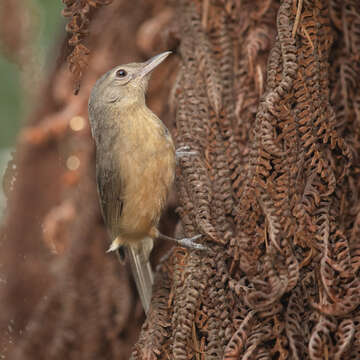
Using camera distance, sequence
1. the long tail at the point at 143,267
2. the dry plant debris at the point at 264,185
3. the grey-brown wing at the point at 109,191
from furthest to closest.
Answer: the grey-brown wing at the point at 109,191
the long tail at the point at 143,267
the dry plant debris at the point at 264,185

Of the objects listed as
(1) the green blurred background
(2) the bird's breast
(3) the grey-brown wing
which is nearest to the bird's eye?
(2) the bird's breast

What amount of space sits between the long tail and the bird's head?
2.73 feet

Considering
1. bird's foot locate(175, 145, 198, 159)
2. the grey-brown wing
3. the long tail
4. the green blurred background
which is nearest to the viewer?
bird's foot locate(175, 145, 198, 159)

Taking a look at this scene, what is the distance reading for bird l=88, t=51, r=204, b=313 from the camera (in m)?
3.11

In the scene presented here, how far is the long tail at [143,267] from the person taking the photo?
3170mm

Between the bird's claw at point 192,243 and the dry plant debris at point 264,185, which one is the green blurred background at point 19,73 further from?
the bird's claw at point 192,243

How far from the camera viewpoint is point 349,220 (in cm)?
245

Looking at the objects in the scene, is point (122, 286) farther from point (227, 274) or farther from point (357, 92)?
point (357, 92)

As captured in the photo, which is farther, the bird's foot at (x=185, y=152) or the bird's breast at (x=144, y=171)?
the bird's breast at (x=144, y=171)

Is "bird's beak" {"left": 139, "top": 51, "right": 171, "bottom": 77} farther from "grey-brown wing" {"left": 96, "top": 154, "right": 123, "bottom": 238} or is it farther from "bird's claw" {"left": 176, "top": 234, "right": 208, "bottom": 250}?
"bird's claw" {"left": 176, "top": 234, "right": 208, "bottom": 250}

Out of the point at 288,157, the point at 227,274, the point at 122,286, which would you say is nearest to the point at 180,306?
the point at 227,274

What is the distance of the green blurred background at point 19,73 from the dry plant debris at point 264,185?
1818 millimetres

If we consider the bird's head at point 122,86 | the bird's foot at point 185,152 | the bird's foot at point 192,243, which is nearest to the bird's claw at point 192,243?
the bird's foot at point 192,243

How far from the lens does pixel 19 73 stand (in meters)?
5.08
